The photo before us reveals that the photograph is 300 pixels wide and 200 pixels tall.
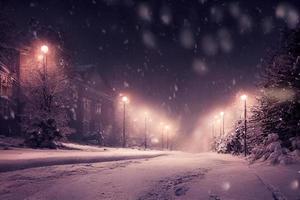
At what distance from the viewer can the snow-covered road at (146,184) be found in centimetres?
959

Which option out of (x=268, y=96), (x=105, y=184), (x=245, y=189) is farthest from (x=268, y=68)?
(x=105, y=184)

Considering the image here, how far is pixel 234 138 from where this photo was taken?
104 feet

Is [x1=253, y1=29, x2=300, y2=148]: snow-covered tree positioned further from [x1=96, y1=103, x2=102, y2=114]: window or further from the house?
[x1=96, y1=103, x2=102, y2=114]: window

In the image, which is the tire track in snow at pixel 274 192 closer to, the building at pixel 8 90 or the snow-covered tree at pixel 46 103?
the snow-covered tree at pixel 46 103

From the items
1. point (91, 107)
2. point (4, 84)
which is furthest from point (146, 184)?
point (91, 107)

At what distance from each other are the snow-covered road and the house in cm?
3909

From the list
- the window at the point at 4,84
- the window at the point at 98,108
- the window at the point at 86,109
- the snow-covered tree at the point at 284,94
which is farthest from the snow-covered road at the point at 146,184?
the window at the point at 98,108

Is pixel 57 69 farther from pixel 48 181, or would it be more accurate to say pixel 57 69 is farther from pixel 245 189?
pixel 245 189

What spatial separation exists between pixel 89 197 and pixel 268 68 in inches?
534

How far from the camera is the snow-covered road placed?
31.5ft

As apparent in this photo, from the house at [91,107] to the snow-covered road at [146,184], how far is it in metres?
39.1

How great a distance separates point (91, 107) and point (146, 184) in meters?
52.6

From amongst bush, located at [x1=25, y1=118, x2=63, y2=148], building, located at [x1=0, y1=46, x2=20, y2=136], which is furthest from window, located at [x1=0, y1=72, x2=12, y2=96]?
bush, located at [x1=25, y1=118, x2=63, y2=148]

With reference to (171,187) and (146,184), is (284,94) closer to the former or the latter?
(171,187)
